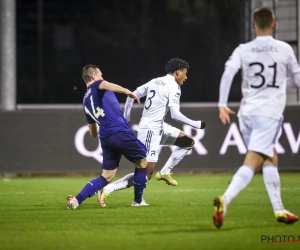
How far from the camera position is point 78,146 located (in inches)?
709

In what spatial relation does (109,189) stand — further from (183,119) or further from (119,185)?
(183,119)

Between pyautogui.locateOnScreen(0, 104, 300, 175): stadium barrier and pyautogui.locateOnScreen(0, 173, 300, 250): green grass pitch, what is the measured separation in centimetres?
331

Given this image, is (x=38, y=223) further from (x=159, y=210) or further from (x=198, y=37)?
(x=198, y=37)

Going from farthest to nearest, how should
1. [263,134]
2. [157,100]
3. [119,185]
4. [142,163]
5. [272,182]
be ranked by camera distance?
[157,100], [119,185], [142,163], [272,182], [263,134]

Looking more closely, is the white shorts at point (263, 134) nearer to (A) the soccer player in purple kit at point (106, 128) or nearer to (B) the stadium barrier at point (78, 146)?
(A) the soccer player in purple kit at point (106, 128)

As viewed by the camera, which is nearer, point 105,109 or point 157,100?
point 105,109

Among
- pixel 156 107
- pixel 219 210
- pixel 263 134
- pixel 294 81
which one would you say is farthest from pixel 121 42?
pixel 219 210

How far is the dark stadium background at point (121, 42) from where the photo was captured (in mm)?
22922

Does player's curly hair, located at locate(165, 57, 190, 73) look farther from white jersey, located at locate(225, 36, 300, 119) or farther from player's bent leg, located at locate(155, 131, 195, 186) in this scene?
white jersey, located at locate(225, 36, 300, 119)

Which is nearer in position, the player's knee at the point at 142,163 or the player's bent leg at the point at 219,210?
the player's bent leg at the point at 219,210

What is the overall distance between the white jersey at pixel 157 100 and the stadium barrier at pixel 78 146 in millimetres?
6252

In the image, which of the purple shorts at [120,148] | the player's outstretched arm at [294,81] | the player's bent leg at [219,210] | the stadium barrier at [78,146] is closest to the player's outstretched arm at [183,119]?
the purple shorts at [120,148]

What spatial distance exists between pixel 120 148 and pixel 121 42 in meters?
13.2

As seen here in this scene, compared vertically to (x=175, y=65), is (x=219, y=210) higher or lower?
lower
